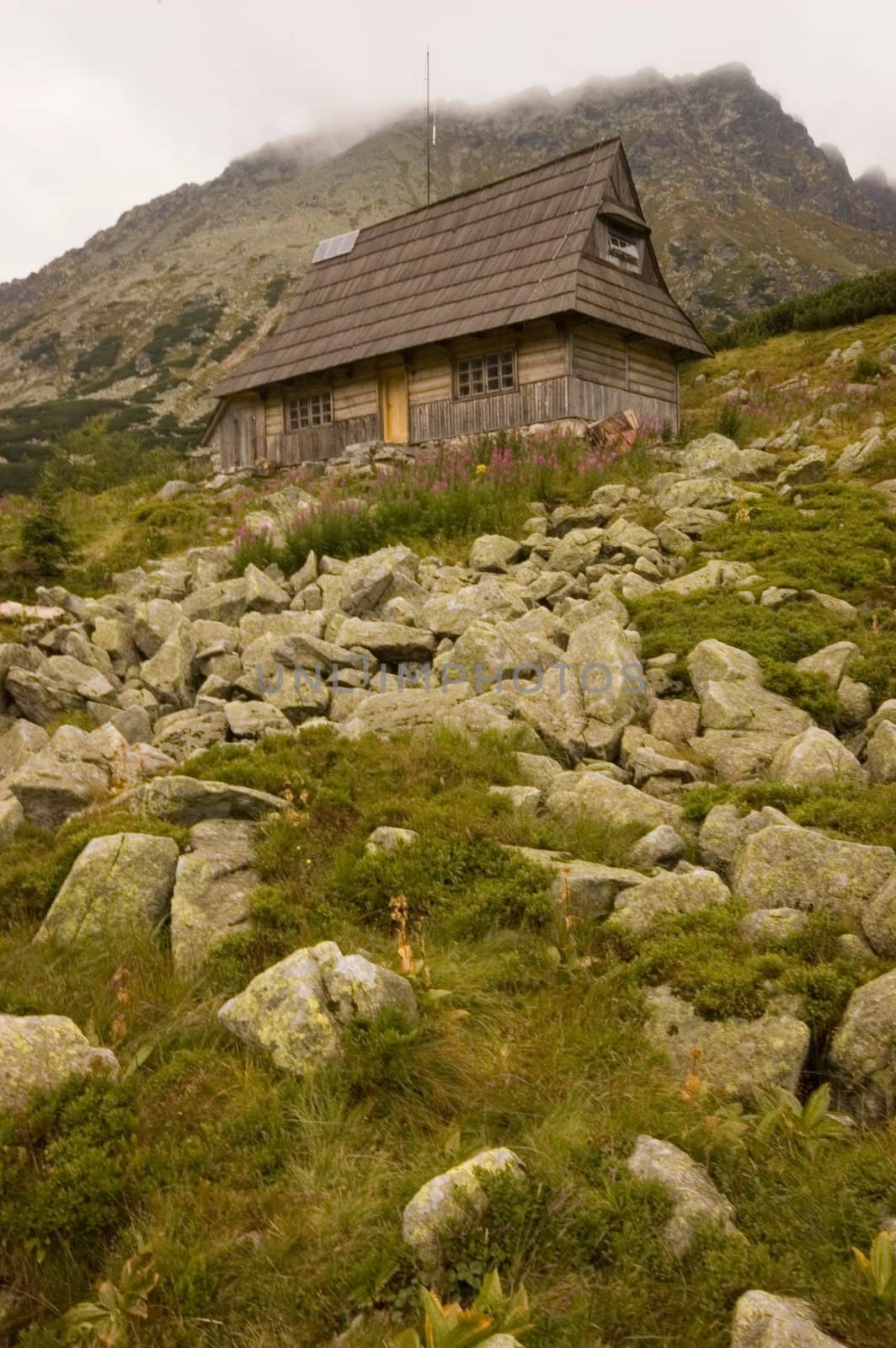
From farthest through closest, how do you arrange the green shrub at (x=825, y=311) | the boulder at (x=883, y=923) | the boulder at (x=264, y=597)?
the green shrub at (x=825, y=311), the boulder at (x=264, y=597), the boulder at (x=883, y=923)

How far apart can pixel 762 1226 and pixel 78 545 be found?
1541 centimetres

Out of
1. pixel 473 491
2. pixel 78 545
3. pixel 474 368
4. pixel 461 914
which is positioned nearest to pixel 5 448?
pixel 474 368

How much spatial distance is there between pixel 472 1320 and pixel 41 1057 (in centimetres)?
219

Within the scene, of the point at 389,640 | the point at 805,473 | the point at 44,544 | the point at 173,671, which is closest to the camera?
the point at 389,640

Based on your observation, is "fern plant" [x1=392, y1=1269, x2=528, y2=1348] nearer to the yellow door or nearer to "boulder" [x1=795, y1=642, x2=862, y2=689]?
"boulder" [x1=795, y1=642, x2=862, y2=689]

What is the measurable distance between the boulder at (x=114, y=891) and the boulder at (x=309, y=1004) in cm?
115

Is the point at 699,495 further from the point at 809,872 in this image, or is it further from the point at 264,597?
the point at 809,872

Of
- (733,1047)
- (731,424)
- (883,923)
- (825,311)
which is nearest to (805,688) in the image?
(883,923)

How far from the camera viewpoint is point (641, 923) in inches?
195

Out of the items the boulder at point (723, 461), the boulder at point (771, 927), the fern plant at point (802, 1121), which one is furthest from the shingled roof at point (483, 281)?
the fern plant at point (802, 1121)

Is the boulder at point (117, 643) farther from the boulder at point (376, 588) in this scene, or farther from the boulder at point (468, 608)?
the boulder at point (468, 608)

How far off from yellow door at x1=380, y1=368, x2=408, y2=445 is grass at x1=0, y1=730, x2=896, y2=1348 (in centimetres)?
2165

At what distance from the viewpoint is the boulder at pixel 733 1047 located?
12.8 ft

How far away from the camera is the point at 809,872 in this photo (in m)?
4.99
